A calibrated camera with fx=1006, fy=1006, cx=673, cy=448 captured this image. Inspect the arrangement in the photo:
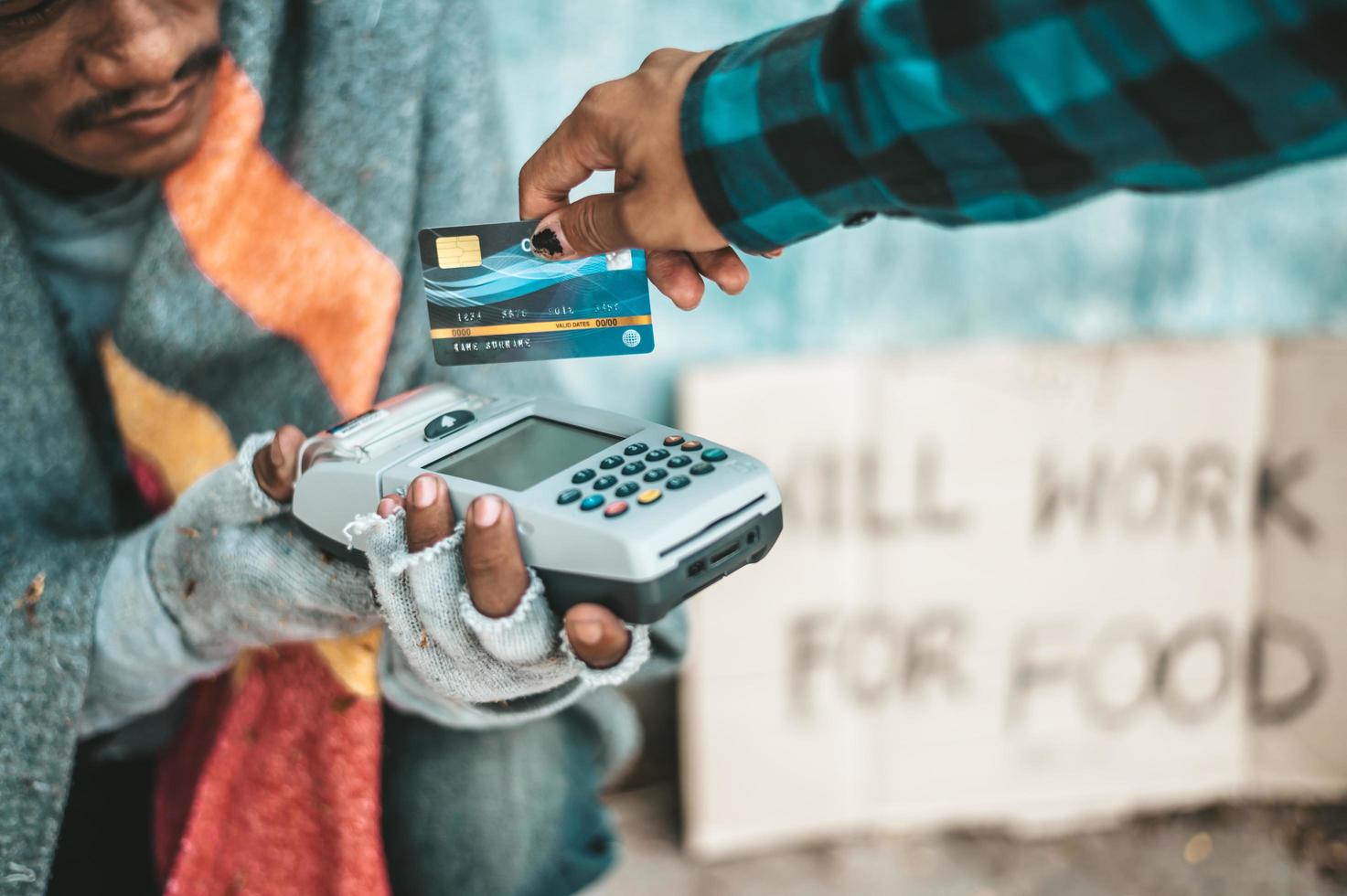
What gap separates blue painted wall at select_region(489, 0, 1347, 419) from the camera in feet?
4.22

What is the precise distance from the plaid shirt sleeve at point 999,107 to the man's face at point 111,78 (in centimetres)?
38

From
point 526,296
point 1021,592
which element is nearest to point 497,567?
point 526,296

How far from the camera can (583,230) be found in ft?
1.79

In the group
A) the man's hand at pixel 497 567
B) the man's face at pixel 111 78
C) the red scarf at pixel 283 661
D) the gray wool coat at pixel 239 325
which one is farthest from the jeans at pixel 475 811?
the man's face at pixel 111 78

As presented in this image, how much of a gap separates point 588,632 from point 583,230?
0.71 feet

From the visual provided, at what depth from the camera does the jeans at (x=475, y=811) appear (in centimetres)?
83

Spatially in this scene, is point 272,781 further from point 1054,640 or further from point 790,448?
point 1054,640

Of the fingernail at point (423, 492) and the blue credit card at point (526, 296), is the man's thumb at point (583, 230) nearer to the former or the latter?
the blue credit card at point (526, 296)

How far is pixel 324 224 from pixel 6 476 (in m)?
0.29

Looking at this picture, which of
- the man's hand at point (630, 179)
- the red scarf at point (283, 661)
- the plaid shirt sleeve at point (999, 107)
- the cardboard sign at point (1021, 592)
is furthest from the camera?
the cardboard sign at point (1021, 592)

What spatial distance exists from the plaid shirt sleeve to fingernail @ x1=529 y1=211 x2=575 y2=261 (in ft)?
0.30

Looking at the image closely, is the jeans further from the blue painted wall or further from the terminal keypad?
the blue painted wall

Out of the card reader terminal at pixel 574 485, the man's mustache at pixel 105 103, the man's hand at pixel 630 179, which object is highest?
the man's mustache at pixel 105 103

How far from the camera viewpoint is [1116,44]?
410 mm
